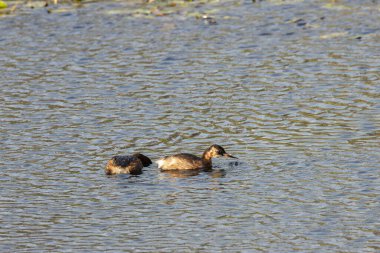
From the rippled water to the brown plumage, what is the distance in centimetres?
16

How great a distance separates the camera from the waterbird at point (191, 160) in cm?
2016

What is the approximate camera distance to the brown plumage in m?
19.8

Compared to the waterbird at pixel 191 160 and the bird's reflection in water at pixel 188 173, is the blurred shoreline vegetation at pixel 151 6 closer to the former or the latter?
the waterbird at pixel 191 160

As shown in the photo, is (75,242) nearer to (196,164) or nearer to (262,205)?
(262,205)

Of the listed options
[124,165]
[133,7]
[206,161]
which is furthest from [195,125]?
[133,7]

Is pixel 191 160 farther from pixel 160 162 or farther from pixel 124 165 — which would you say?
pixel 124 165

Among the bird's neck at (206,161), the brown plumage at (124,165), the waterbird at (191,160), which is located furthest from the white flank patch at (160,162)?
the bird's neck at (206,161)

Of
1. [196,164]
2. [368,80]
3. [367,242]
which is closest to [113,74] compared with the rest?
[368,80]

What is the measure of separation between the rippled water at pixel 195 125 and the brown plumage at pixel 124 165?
165mm

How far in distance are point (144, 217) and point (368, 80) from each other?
1126cm

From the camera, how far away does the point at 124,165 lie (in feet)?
65.2

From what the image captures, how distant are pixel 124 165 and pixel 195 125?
401cm

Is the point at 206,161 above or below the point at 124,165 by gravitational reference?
below

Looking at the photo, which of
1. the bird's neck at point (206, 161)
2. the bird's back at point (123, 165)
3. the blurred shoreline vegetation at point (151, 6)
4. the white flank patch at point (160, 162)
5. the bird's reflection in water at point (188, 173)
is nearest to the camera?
the bird's back at point (123, 165)
